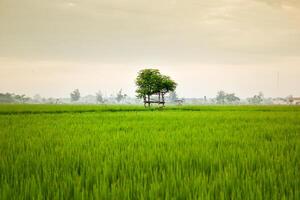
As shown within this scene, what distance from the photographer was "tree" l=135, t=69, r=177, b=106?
129 feet

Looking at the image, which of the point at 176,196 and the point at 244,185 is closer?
the point at 176,196

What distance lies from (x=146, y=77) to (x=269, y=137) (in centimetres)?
3319

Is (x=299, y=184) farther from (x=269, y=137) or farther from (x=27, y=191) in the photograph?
(x=269, y=137)

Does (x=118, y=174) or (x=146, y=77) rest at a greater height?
(x=146, y=77)

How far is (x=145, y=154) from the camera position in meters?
4.42

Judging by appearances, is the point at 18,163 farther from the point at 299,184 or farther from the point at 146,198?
the point at 299,184

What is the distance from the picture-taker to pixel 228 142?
5.92m

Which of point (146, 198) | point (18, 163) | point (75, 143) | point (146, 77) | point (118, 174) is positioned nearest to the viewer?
point (146, 198)

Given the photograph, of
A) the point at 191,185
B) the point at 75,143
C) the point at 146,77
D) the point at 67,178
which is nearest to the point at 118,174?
the point at 67,178

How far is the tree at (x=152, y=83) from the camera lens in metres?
39.5

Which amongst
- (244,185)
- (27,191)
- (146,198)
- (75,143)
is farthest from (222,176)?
(75,143)

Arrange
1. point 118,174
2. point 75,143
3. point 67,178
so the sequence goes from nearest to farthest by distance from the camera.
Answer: point 67,178, point 118,174, point 75,143

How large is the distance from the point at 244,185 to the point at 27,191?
1.82 metres

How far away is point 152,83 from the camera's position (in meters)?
39.5
